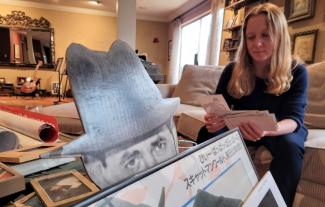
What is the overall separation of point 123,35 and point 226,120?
2463 mm

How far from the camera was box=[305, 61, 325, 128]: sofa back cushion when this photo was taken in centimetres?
140

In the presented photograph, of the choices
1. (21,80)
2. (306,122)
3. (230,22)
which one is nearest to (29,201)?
(306,122)

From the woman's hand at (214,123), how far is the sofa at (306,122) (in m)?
0.10

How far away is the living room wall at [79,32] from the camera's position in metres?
5.45

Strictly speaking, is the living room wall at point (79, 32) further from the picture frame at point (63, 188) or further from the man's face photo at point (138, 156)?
the man's face photo at point (138, 156)

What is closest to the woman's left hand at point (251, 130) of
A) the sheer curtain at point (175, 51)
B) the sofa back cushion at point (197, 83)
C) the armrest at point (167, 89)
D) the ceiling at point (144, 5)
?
the sofa back cushion at point (197, 83)

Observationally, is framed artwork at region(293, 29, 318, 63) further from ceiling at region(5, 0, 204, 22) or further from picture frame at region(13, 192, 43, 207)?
ceiling at region(5, 0, 204, 22)

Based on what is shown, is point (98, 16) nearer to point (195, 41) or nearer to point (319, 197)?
point (195, 41)

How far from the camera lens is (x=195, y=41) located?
16.8ft

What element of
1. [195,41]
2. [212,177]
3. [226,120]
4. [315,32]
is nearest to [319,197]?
[226,120]

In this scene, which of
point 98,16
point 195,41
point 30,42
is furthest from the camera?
point 98,16

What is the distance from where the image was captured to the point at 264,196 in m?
0.33

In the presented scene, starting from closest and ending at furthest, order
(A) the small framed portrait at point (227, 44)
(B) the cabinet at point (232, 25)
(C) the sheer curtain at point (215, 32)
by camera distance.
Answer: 1. (B) the cabinet at point (232, 25)
2. (A) the small framed portrait at point (227, 44)
3. (C) the sheer curtain at point (215, 32)

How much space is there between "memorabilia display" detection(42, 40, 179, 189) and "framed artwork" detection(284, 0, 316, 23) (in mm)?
2323
